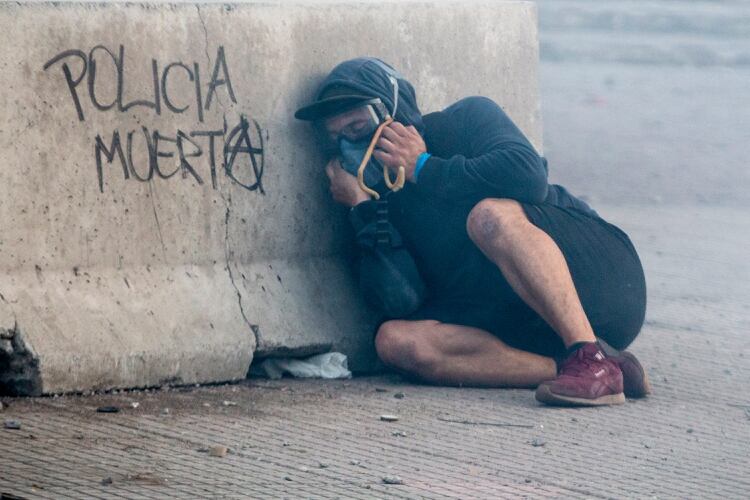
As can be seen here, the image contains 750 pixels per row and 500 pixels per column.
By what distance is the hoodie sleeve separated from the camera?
16.9 feet

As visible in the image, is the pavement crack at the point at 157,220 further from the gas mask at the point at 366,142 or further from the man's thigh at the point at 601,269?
the man's thigh at the point at 601,269

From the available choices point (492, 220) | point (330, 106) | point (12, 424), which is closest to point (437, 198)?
point (492, 220)

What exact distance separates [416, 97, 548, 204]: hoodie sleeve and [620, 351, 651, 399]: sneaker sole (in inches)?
24.8

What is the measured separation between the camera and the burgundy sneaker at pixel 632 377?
17.2 ft

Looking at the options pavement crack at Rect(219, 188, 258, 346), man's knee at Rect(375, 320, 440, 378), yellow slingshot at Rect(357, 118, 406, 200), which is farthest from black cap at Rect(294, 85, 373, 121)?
man's knee at Rect(375, 320, 440, 378)

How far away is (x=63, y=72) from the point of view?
4.75 m

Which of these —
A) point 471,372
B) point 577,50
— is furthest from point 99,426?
point 577,50

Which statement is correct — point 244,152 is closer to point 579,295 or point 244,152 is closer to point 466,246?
point 466,246

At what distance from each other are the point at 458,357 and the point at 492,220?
0.51 m

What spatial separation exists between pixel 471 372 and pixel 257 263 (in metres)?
0.82

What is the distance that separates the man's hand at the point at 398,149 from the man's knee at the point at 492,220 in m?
0.27

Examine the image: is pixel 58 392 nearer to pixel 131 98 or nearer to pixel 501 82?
pixel 131 98

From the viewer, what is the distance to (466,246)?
5309 mm

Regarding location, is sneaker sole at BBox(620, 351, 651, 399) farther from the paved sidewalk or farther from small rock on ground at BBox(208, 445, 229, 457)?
small rock on ground at BBox(208, 445, 229, 457)
